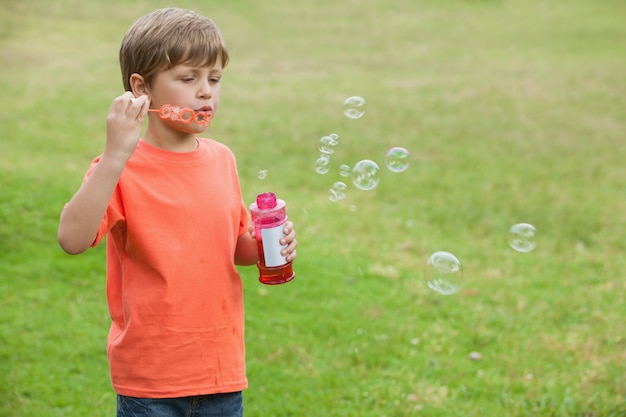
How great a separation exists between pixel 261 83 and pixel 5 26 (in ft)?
23.3

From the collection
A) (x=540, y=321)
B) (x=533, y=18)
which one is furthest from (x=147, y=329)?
(x=533, y=18)

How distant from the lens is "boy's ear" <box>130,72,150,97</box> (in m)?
2.40

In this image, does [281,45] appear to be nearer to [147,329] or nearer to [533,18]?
[533,18]

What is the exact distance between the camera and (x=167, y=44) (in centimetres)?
233

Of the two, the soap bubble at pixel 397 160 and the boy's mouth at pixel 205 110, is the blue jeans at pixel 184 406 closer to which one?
the boy's mouth at pixel 205 110

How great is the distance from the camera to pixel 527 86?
13977mm

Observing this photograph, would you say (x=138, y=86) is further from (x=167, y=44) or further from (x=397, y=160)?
(x=397, y=160)

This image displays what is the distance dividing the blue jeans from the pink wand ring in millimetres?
843

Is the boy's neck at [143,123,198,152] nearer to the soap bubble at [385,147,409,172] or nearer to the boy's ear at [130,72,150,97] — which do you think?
the boy's ear at [130,72,150,97]

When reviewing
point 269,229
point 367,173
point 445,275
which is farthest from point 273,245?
point 445,275

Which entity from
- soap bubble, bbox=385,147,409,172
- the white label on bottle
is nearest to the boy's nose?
the white label on bottle

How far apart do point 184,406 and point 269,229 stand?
0.60 m

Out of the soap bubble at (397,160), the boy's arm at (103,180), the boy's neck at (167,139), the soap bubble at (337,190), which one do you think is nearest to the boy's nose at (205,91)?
the boy's neck at (167,139)

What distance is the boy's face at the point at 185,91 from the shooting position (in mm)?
2348
